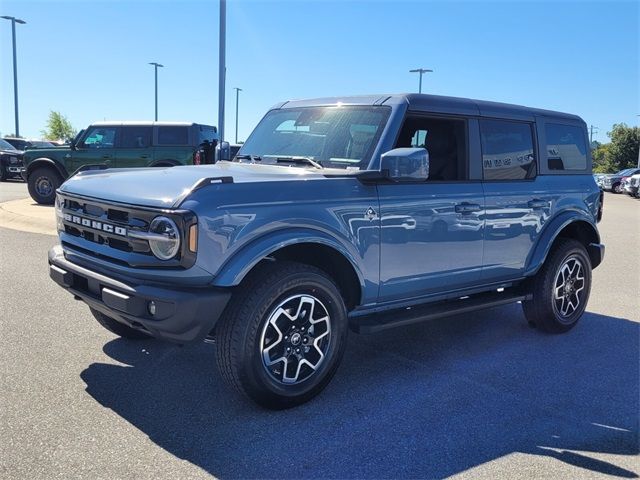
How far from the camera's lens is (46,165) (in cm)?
1384

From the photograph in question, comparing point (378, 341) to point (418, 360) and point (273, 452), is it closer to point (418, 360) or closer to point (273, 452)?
point (418, 360)

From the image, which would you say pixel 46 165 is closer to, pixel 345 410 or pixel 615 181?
pixel 345 410

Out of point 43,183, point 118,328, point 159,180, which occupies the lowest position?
point 118,328

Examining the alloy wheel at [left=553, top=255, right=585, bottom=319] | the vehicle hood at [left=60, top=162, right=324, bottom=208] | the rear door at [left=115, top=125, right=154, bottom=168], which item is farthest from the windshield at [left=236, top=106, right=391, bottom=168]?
the rear door at [left=115, top=125, right=154, bottom=168]

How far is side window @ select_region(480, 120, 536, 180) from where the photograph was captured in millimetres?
4965

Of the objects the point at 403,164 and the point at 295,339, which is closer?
the point at 295,339

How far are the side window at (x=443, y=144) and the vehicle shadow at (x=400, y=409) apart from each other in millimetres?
1474

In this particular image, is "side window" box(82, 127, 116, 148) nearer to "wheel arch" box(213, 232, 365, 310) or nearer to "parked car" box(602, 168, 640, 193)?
"wheel arch" box(213, 232, 365, 310)

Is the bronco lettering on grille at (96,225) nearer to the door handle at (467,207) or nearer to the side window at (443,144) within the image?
the side window at (443,144)

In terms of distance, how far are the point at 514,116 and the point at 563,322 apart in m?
1.97

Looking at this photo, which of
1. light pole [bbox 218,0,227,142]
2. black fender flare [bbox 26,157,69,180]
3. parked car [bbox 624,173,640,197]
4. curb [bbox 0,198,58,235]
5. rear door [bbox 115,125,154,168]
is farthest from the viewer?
parked car [bbox 624,173,640,197]

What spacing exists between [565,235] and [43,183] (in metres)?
12.1

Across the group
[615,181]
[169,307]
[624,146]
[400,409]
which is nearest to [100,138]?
[169,307]

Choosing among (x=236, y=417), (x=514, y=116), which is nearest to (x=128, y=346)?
(x=236, y=417)
